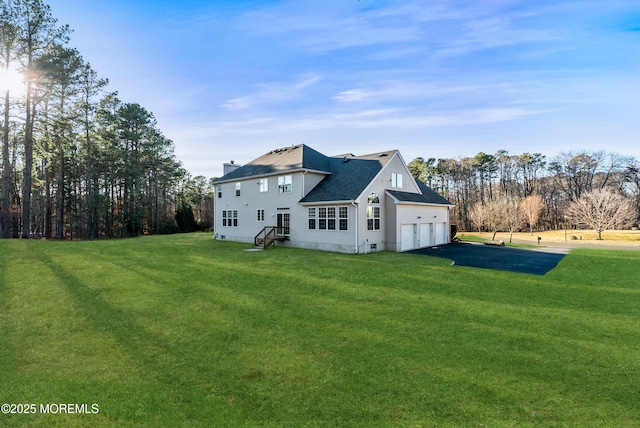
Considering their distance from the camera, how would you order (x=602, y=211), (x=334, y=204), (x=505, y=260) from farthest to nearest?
(x=602, y=211), (x=334, y=204), (x=505, y=260)

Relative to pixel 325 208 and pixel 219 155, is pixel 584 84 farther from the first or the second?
pixel 219 155

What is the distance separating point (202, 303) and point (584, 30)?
1640 centimetres

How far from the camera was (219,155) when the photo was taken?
40.9 m

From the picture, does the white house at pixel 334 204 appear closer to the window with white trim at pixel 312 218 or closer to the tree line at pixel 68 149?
the window with white trim at pixel 312 218

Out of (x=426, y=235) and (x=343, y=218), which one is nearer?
(x=343, y=218)

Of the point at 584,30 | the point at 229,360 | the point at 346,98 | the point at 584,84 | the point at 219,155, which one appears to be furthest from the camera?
the point at 219,155

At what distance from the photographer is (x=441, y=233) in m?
25.4

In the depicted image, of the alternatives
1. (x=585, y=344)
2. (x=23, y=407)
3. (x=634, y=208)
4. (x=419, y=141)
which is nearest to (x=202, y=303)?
(x=23, y=407)

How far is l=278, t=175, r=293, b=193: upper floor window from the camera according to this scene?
22.8 m

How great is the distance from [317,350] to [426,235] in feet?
63.5

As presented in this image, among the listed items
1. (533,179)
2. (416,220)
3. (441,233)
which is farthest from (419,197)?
(533,179)

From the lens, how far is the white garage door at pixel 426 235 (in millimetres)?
23016

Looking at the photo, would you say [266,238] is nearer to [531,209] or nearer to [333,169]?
[333,169]

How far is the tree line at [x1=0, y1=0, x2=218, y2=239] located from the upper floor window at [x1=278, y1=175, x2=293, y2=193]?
59.2ft
